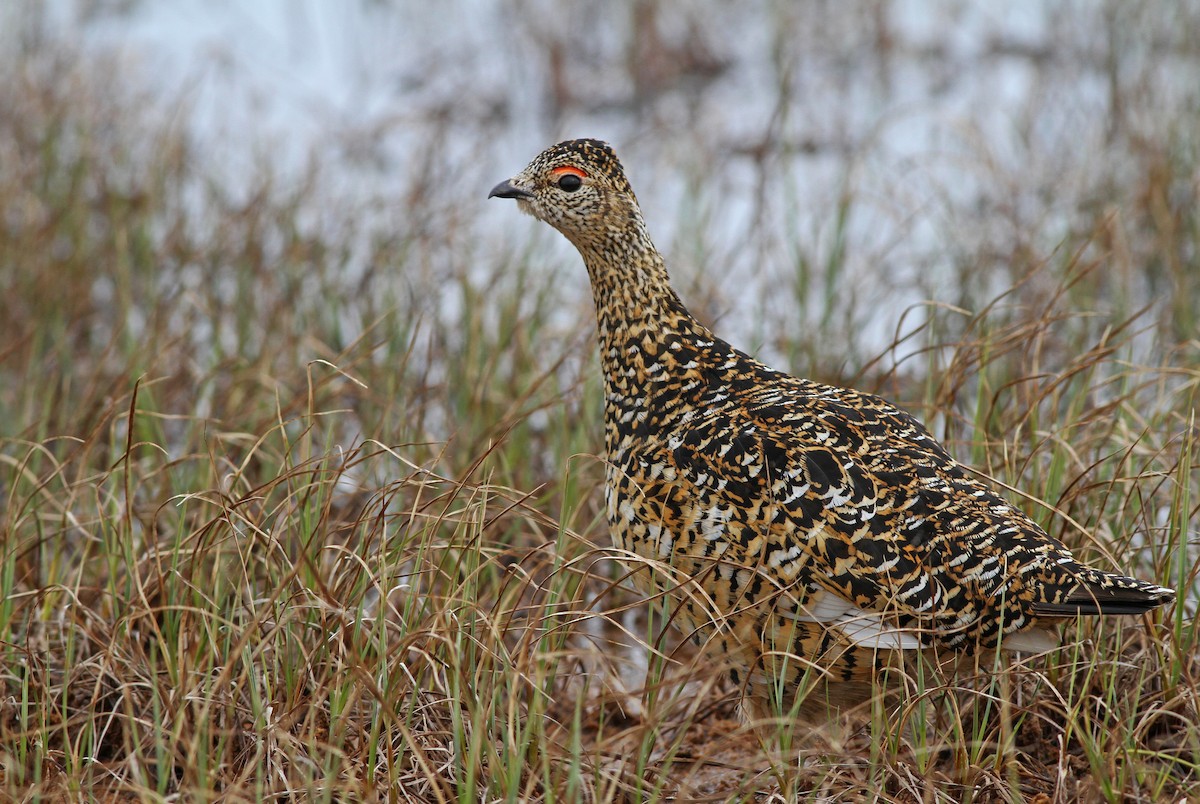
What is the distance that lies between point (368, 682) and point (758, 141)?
7.08 m

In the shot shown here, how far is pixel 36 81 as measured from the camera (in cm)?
914

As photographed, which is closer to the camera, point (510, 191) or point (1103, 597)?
point (1103, 597)

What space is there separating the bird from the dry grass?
0.16 m

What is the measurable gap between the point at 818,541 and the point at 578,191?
4.96 feet

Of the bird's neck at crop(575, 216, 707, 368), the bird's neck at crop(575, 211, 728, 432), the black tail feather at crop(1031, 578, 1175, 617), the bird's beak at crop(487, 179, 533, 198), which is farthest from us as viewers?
the bird's beak at crop(487, 179, 533, 198)

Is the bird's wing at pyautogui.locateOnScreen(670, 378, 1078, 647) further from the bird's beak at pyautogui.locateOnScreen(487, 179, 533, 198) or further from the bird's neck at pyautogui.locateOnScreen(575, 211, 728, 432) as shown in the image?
the bird's beak at pyautogui.locateOnScreen(487, 179, 533, 198)

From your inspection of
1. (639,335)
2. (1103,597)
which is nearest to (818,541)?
(1103,597)

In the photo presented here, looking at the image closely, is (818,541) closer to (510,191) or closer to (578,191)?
(578,191)

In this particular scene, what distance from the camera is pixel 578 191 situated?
452 cm

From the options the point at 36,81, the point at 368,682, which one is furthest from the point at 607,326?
the point at 36,81

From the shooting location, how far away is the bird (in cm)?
359

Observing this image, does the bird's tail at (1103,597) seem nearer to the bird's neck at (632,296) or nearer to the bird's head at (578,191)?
the bird's neck at (632,296)

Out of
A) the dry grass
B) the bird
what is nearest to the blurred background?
the dry grass

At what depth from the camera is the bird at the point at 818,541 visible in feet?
11.8
